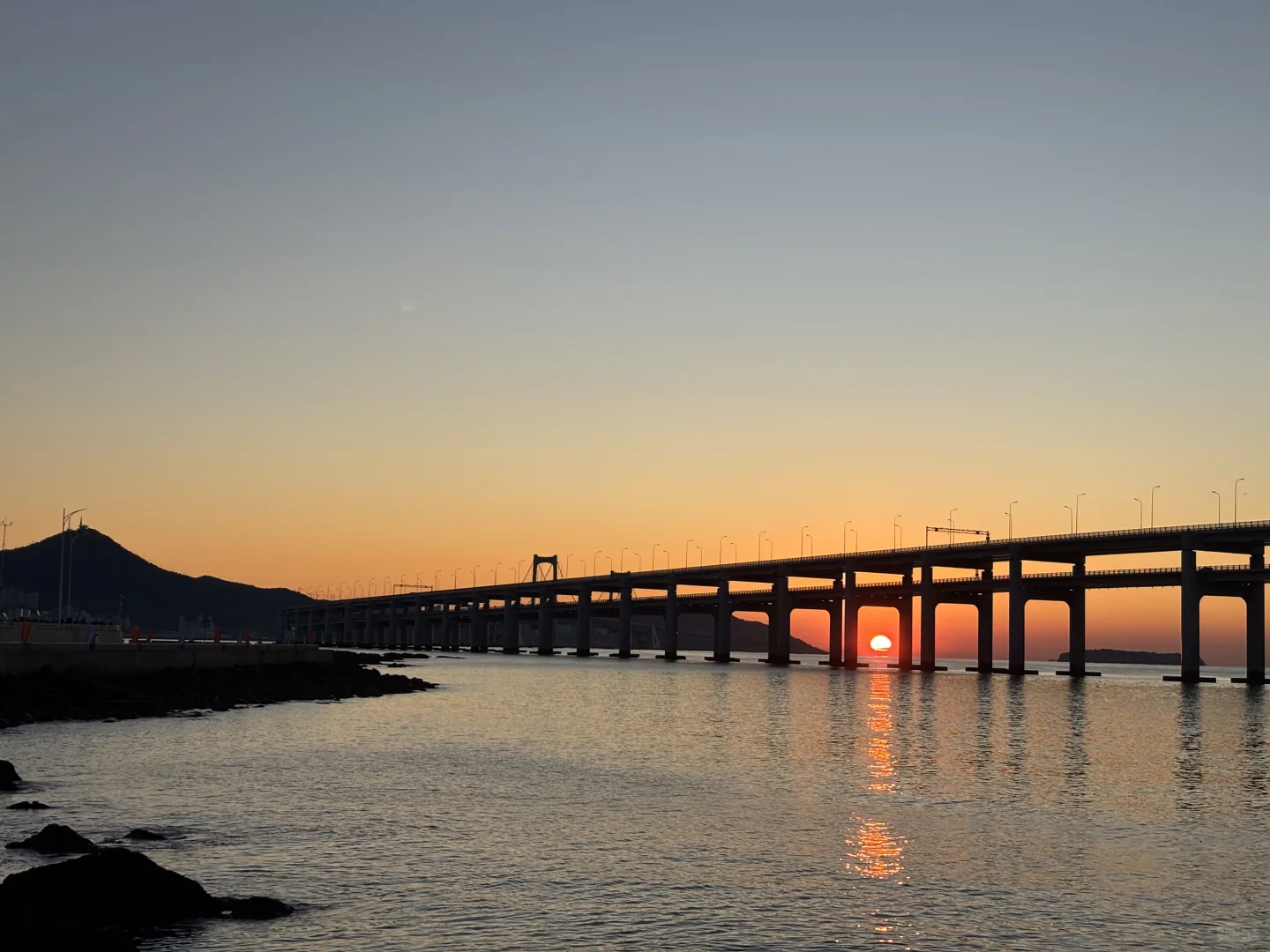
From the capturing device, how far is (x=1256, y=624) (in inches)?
4828

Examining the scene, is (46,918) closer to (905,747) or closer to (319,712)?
(905,747)

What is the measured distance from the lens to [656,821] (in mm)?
30578

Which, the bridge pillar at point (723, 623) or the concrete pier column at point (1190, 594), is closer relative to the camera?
the concrete pier column at point (1190, 594)

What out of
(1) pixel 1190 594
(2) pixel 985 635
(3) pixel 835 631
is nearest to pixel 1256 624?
(1) pixel 1190 594

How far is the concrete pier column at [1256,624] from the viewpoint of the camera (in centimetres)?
11662

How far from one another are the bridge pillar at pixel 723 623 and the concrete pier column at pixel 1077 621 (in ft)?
170

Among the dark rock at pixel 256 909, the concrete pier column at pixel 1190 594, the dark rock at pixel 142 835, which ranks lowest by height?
the dark rock at pixel 142 835

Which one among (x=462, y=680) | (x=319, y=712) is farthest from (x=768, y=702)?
(x=462, y=680)

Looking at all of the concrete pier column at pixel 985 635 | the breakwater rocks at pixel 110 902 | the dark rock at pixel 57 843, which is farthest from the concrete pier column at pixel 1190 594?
the breakwater rocks at pixel 110 902

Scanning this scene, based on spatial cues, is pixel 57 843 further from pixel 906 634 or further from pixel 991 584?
pixel 906 634

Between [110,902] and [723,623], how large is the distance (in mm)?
174644

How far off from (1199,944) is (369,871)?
14.9 meters

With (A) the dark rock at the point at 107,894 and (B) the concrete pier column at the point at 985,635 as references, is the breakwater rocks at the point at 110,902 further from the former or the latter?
(B) the concrete pier column at the point at 985,635

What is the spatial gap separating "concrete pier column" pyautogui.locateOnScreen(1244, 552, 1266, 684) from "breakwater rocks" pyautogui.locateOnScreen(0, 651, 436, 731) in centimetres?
7986
